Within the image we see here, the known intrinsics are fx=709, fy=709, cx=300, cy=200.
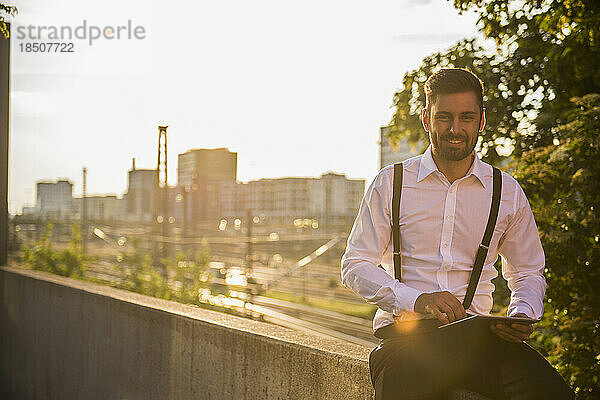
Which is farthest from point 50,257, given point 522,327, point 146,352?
point 522,327

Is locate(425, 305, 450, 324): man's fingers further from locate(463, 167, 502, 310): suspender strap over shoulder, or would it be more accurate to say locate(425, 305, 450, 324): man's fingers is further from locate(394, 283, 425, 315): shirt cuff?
locate(463, 167, 502, 310): suspender strap over shoulder

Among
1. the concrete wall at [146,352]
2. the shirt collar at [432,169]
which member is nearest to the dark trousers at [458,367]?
the shirt collar at [432,169]

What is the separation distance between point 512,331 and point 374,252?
461 millimetres

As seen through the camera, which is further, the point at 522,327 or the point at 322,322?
the point at 322,322

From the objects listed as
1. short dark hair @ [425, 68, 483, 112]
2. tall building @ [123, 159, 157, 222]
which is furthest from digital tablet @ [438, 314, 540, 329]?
tall building @ [123, 159, 157, 222]

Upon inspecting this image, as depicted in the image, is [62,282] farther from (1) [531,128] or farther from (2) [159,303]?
(1) [531,128]

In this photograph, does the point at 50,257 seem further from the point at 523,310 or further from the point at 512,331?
the point at 512,331

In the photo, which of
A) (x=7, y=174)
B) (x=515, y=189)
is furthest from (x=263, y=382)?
(x=7, y=174)

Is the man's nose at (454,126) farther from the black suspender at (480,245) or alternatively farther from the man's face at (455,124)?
the black suspender at (480,245)

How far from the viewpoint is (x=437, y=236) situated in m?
2.16

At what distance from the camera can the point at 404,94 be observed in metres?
7.03

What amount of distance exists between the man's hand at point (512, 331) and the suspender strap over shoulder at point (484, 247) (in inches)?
7.4

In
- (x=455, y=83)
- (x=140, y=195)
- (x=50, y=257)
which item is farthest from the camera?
(x=140, y=195)

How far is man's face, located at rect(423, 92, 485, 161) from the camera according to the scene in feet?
7.06
